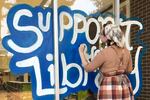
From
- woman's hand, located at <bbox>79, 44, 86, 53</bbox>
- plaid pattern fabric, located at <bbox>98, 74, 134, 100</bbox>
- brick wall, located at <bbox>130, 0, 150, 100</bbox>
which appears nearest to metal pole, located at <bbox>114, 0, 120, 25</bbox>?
brick wall, located at <bbox>130, 0, 150, 100</bbox>

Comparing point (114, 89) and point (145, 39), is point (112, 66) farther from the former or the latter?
point (145, 39)

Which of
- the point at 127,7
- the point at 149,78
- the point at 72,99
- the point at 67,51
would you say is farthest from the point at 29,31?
the point at 149,78

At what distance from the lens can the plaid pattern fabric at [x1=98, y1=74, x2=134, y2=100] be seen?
4625 millimetres

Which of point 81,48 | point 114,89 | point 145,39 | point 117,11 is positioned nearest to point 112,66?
point 114,89

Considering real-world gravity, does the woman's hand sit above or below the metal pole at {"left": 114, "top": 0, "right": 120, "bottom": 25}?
below

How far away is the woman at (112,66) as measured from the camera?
4646 millimetres

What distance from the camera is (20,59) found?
16.5 ft

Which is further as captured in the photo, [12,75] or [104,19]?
[104,19]

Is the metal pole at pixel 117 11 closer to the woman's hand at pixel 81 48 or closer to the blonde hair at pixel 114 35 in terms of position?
the woman's hand at pixel 81 48

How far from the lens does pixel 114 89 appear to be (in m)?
4.64

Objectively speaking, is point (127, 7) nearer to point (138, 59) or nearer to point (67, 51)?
point (138, 59)

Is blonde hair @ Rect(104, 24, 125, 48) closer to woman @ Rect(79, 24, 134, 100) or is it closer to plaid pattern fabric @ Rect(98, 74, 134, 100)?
woman @ Rect(79, 24, 134, 100)

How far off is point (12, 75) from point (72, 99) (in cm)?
93

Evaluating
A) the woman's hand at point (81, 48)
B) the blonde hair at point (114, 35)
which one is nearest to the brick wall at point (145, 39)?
the woman's hand at point (81, 48)
